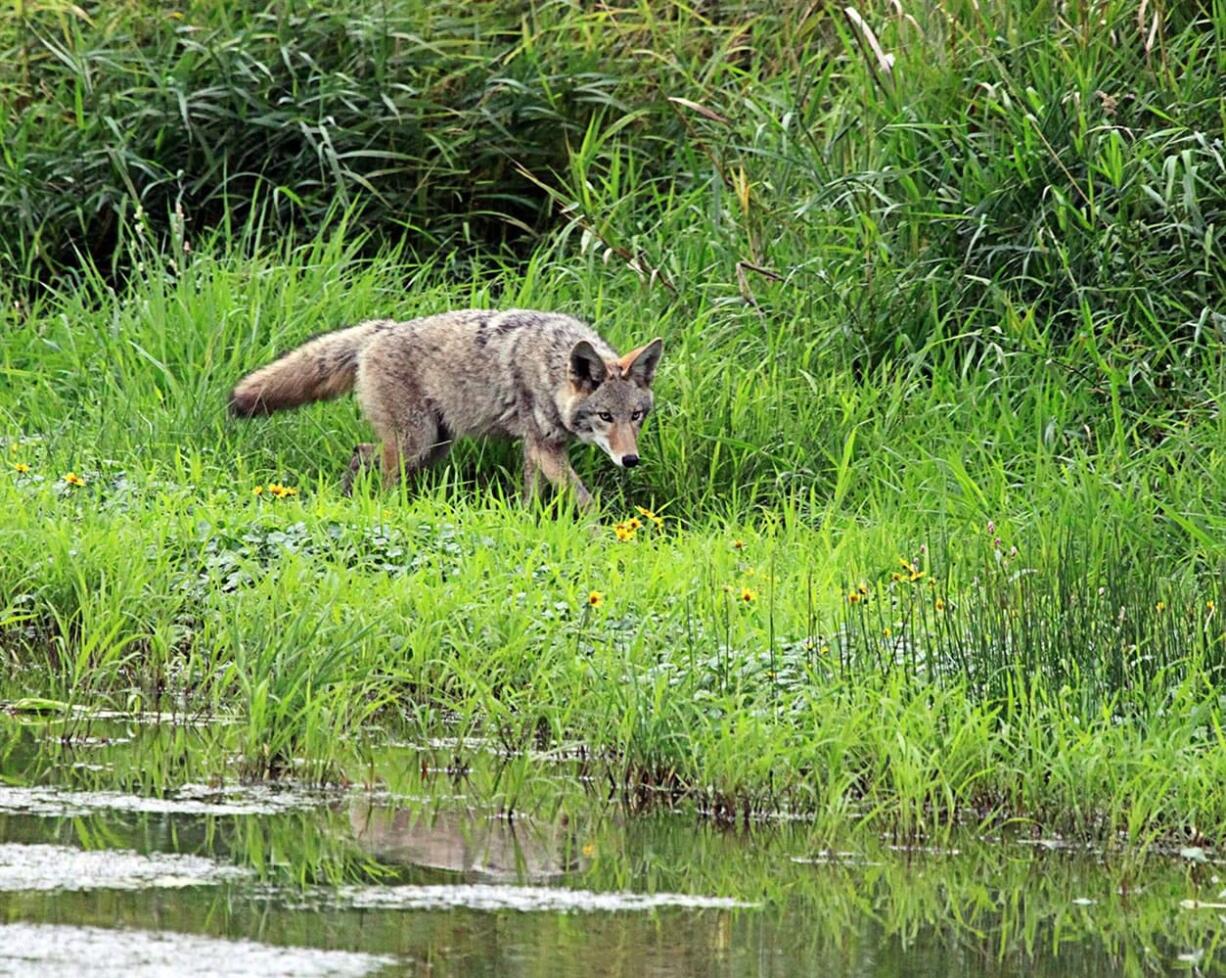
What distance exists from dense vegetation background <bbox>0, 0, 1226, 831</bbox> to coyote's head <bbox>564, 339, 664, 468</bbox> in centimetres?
19

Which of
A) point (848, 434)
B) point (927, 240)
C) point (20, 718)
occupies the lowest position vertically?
point (20, 718)

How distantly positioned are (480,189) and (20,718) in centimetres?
544

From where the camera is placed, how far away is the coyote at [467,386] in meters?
8.26

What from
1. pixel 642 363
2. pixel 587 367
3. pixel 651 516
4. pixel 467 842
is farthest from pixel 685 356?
pixel 467 842

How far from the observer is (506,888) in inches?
171

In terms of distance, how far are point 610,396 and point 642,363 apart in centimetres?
22

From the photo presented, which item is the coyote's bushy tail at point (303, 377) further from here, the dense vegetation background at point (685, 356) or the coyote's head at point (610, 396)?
the coyote's head at point (610, 396)

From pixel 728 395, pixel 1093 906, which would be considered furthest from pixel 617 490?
pixel 1093 906

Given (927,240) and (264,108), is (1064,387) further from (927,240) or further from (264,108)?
(264,108)

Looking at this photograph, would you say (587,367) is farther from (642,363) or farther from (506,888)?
(506,888)

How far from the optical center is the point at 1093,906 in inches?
176

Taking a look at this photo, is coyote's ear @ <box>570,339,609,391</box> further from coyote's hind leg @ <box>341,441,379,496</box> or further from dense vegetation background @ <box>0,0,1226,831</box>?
coyote's hind leg @ <box>341,441,379,496</box>

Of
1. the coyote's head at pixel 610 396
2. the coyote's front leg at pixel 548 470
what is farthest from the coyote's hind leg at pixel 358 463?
the coyote's head at pixel 610 396

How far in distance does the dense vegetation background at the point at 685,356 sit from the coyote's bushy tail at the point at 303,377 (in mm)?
209
